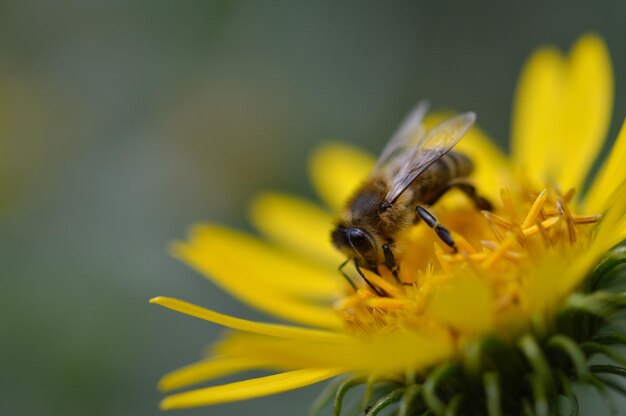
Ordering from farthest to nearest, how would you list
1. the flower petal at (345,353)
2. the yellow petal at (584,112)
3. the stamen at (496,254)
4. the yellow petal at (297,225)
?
the yellow petal at (297,225) → the yellow petal at (584,112) → the stamen at (496,254) → the flower petal at (345,353)

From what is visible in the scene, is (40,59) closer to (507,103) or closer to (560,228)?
(507,103)

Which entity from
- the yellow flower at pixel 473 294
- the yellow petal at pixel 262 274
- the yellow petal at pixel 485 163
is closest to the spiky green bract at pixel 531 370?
the yellow flower at pixel 473 294

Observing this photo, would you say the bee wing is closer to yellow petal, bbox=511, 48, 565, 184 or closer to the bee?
the bee

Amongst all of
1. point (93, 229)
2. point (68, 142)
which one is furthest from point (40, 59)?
point (93, 229)

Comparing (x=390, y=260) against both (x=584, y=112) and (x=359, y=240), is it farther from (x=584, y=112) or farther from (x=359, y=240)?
(x=584, y=112)

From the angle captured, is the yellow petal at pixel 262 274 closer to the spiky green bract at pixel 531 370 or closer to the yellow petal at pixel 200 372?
the yellow petal at pixel 200 372

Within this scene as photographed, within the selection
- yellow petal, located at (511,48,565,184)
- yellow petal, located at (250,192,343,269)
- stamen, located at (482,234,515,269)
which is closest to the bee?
stamen, located at (482,234,515,269)

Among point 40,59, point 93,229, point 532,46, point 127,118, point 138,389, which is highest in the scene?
point 40,59
